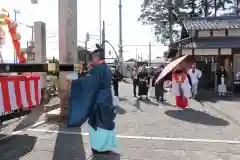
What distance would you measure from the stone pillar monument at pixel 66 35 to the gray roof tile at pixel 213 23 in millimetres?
10593

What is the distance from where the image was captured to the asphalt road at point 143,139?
4988 mm

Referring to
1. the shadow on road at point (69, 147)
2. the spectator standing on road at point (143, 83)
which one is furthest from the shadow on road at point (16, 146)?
the spectator standing on road at point (143, 83)

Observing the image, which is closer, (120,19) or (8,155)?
(8,155)

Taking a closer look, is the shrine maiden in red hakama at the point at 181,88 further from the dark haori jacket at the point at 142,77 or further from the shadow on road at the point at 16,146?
the shadow on road at the point at 16,146

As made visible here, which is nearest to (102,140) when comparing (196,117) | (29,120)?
(29,120)

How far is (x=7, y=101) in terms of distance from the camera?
5.85 meters

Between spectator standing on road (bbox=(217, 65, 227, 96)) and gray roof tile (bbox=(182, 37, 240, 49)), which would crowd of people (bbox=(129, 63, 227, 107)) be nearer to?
spectator standing on road (bbox=(217, 65, 227, 96))

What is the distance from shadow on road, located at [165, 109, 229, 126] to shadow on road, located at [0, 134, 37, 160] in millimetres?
4351

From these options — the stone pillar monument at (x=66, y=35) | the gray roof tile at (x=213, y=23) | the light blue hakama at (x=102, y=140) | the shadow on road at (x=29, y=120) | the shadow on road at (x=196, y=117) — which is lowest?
the shadow on road at (x=196, y=117)

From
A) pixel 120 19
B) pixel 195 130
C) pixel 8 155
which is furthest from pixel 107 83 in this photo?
pixel 120 19

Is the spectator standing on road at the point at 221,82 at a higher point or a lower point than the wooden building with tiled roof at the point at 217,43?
lower

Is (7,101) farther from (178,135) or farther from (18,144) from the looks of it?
(178,135)

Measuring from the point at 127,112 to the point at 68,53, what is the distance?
9.96 ft

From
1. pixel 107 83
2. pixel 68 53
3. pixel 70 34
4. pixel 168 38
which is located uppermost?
pixel 168 38
